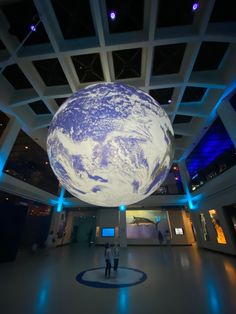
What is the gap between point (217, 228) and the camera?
13.5m

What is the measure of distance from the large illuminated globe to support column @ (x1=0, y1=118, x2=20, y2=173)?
10382mm

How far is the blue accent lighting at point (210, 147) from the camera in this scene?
1227 cm

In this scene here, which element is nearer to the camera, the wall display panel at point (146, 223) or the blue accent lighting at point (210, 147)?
the blue accent lighting at point (210, 147)

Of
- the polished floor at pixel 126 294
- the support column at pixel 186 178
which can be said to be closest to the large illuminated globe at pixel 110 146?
the polished floor at pixel 126 294

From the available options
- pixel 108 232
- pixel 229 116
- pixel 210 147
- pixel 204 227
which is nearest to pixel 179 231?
pixel 204 227

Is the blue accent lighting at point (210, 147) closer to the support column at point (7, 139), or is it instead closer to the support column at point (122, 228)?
the support column at point (122, 228)

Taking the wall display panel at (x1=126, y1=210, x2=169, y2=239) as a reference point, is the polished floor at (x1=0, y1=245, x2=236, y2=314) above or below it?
below

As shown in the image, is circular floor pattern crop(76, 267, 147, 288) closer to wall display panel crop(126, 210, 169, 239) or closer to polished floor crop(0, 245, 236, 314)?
polished floor crop(0, 245, 236, 314)

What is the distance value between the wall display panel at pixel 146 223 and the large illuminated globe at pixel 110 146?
2067 cm

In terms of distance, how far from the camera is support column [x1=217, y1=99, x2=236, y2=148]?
9297 millimetres

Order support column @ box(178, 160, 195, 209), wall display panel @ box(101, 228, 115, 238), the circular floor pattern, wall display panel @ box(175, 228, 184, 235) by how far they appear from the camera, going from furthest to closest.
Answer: wall display panel @ box(101, 228, 115, 238)
wall display panel @ box(175, 228, 184, 235)
support column @ box(178, 160, 195, 209)
the circular floor pattern

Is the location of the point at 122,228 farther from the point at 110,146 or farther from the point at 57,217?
the point at 110,146

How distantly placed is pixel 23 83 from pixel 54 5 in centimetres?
504

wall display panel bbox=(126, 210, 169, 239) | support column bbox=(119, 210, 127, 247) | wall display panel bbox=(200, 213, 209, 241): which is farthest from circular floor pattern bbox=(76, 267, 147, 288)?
wall display panel bbox=(126, 210, 169, 239)
